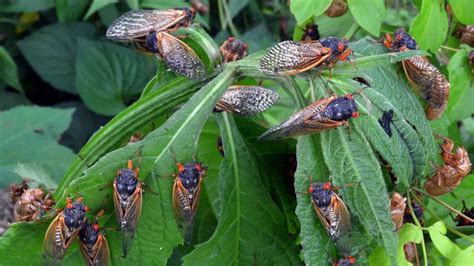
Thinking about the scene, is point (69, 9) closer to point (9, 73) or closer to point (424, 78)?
point (9, 73)

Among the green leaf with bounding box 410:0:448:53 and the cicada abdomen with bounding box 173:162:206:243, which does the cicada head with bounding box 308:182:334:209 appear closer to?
the cicada abdomen with bounding box 173:162:206:243

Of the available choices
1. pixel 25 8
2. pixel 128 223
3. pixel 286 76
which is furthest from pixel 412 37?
pixel 25 8

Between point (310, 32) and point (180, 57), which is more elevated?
point (180, 57)

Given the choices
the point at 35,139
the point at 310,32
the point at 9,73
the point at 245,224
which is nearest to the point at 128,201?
the point at 245,224

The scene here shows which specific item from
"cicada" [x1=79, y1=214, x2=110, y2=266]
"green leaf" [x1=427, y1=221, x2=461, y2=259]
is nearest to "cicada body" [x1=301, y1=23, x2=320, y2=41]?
"green leaf" [x1=427, y1=221, x2=461, y2=259]

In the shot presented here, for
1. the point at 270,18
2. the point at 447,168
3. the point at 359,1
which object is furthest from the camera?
the point at 270,18

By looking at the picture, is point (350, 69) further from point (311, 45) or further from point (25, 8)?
point (25, 8)

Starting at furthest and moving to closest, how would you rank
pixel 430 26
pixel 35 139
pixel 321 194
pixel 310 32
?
pixel 35 139
pixel 310 32
pixel 430 26
pixel 321 194
